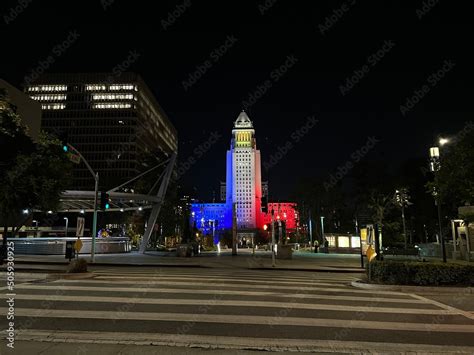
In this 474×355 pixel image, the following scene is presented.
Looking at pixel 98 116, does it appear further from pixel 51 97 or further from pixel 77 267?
pixel 77 267

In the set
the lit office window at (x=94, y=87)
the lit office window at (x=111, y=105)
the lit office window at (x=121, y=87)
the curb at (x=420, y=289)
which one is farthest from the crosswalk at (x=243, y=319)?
the lit office window at (x=94, y=87)

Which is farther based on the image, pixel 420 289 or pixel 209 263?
pixel 209 263

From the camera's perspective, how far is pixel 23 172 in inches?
794

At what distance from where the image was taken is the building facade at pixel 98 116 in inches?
4788

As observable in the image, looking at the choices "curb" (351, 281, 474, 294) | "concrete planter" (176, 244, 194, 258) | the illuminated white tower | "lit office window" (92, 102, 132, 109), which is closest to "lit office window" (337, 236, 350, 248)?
"concrete planter" (176, 244, 194, 258)

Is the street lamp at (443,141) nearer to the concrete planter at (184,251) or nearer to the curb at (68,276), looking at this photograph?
the curb at (68,276)

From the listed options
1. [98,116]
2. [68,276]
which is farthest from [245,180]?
[68,276]

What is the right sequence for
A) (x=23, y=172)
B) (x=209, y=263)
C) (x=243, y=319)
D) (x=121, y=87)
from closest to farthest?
(x=243, y=319) → (x=23, y=172) → (x=209, y=263) → (x=121, y=87)

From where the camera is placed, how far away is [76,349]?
244 inches

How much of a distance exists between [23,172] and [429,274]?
1934 centimetres

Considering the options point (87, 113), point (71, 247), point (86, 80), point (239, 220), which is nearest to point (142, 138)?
point (87, 113)

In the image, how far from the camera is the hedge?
13320 mm

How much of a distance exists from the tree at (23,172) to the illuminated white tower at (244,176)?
140 metres

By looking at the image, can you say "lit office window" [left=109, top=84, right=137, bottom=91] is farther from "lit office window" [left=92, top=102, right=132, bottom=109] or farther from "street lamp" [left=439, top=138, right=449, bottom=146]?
"street lamp" [left=439, top=138, right=449, bottom=146]
